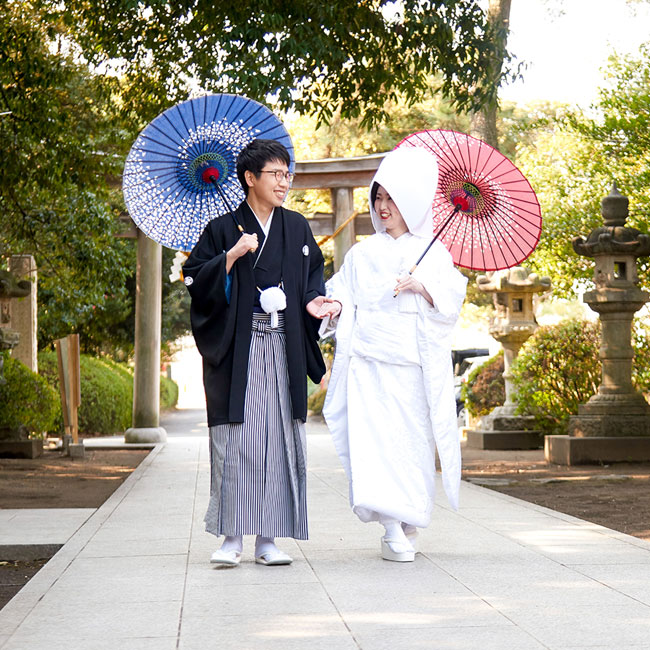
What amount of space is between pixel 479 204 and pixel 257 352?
61.8 inches

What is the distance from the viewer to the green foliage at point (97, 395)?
1809cm

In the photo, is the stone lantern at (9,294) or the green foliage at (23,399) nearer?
the green foliage at (23,399)

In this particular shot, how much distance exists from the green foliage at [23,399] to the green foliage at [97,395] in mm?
4976

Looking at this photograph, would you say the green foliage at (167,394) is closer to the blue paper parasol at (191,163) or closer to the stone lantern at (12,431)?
the stone lantern at (12,431)

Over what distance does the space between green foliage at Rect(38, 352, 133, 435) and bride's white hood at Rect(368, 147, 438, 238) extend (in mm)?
14026

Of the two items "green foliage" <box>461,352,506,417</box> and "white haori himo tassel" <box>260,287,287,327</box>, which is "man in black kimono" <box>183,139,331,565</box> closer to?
"white haori himo tassel" <box>260,287,287,327</box>

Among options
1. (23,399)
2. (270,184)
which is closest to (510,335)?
(23,399)

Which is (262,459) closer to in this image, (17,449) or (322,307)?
(322,307)

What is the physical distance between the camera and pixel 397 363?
473cm

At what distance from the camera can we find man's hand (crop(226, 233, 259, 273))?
14.7ft

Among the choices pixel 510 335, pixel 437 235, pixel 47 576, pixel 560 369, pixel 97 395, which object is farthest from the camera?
pixel 97 395

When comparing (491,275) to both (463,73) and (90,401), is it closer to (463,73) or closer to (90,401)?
(463,73)

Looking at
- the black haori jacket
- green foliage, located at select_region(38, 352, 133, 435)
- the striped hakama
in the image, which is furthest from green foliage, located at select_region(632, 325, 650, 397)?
green foliage, located at select_region(38, 352, 133, 435)

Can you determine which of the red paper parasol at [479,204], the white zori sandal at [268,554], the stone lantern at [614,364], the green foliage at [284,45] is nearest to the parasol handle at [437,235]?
the red paper parasol at [479,204]
